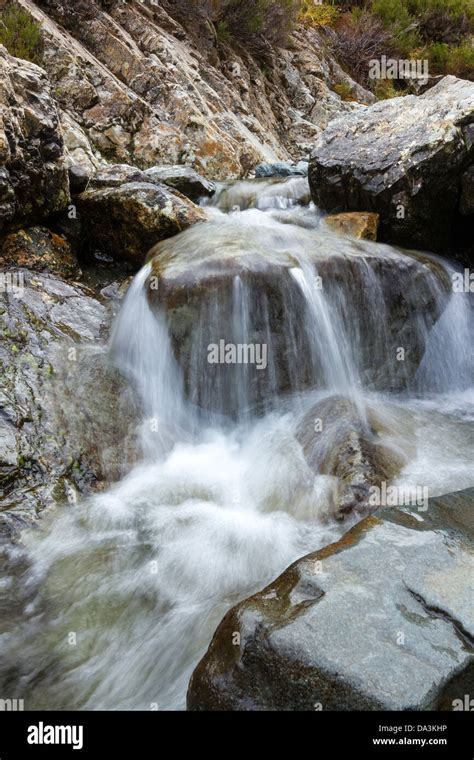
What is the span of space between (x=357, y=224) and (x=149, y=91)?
6.60 metres

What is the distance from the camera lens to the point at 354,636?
2.08m

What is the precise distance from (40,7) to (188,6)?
4.93 m

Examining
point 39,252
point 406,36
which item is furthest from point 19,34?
point 406,36

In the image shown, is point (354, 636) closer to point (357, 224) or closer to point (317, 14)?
point (357, 224)

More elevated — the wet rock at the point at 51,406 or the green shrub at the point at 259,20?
the green shrub at the point at 259,20

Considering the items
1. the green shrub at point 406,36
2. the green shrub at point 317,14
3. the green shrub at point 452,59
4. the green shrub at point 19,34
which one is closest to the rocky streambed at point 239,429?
the green shrub at point 19,34

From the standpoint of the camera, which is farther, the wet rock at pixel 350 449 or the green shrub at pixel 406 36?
the green shrub at pixel 406 36

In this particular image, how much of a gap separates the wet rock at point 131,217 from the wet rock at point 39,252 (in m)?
0.49

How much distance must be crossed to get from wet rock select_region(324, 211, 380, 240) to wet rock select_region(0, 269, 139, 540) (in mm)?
3383

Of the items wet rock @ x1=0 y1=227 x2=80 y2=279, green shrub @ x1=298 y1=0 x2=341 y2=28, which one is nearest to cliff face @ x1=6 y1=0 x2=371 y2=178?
wet rock @ x1=0 y1=227 x2=80 y2=279

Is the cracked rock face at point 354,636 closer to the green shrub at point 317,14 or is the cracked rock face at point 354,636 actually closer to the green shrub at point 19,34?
the green shrub at point 19,34

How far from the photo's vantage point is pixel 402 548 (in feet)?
8.51

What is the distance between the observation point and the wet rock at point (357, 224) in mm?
6680

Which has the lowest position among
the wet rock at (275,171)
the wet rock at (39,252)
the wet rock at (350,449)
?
the wet rock at (350,449)
